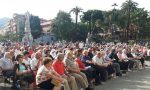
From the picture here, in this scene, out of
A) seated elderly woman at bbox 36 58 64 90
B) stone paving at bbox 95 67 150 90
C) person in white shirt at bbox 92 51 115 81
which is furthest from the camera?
person in white shirt at bbox 92 51 115 81

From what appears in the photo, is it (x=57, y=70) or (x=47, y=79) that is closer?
(x=47, y=79)

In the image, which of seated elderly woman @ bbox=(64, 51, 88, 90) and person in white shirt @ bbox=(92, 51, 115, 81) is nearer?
seated elderly woman @ bbox=(64, 51, 88, 90)

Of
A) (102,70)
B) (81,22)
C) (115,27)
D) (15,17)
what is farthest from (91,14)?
(102,70)

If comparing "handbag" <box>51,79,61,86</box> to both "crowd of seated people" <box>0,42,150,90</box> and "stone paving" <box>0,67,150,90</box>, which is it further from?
"stone paving" <box>0,67,150,90</box>

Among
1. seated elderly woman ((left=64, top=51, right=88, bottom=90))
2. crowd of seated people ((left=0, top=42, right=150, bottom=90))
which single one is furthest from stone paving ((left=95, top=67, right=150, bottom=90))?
seated elderly woman ((left=64, top=51, right=88, bottom=90))

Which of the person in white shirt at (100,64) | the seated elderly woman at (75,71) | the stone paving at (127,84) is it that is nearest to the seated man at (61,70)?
the seated elderly woman at (75,71)

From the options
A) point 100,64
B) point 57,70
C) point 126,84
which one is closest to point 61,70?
point 57,70

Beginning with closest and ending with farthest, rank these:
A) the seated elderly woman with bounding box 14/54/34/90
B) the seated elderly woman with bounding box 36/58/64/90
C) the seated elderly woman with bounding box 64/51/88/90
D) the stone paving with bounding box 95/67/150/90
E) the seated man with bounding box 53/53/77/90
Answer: the seated elderly woman with bounding box 36/58/64/90, the seated man with bounding box 53/53/77/90, the seated elderly woman with bounding box 14/54/34/90, the seated elderly woman with bounding box 64/51/88/90, the stone paving with bounding box 95/67/150/90

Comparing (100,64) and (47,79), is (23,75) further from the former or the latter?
(100,64)

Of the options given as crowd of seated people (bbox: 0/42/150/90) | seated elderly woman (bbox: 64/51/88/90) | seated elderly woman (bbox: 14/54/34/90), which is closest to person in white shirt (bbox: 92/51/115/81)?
crowd of seated people (bbox: 0/42/150/90)

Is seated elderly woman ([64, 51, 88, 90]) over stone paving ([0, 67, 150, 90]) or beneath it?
over

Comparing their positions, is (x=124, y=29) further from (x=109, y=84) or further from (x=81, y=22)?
(x=109, y=84)

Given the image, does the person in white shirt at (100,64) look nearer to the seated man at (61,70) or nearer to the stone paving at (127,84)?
the stone paving at (127,84)

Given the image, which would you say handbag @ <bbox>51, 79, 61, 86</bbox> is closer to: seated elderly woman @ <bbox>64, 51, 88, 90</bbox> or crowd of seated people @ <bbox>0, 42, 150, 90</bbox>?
crowd of seated people @ <bbox>0, 42, 150, 90</bbox>
